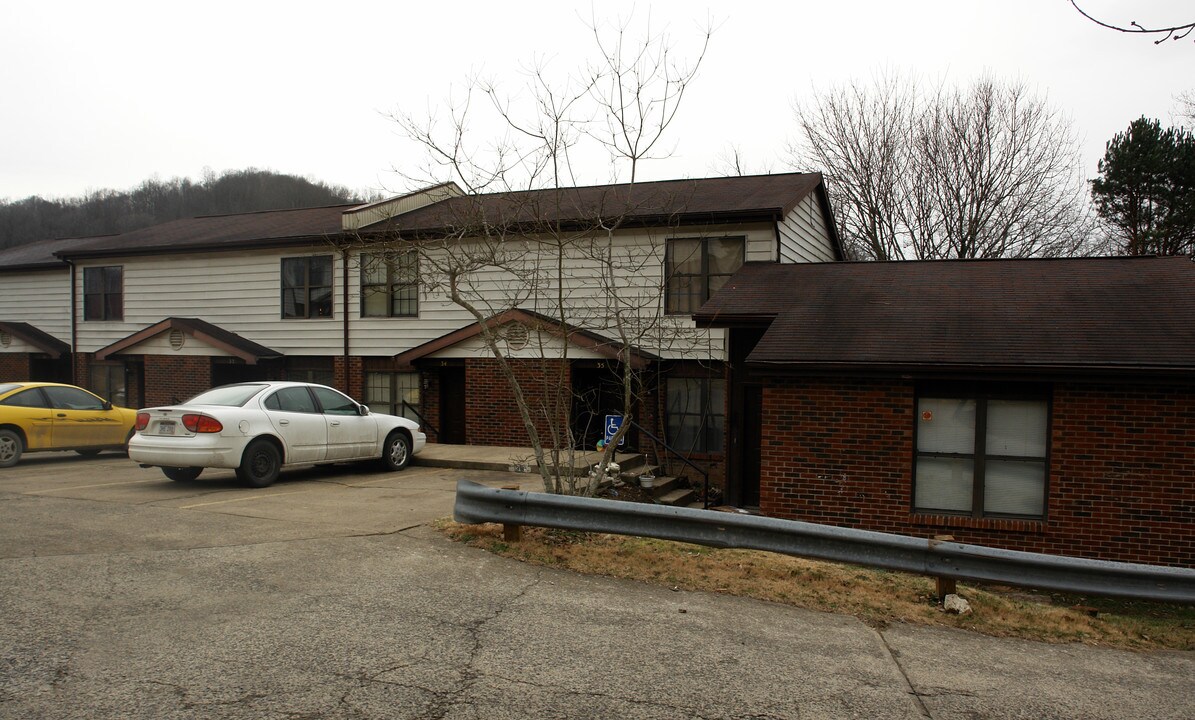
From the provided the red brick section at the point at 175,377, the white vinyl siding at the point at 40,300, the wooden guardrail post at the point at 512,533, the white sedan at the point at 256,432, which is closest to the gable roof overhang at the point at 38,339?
the white vinyl siding at the point at 40,300

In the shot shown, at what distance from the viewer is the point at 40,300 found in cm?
2492

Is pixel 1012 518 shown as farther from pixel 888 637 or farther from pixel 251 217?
pixel 251 217

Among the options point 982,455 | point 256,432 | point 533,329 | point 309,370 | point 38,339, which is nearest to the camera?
point 982,455

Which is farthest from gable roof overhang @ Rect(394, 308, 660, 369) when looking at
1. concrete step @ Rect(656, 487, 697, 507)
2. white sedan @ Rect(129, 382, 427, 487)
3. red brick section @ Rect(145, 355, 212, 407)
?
red brick section @ Rect(145, 355, 212, 407)

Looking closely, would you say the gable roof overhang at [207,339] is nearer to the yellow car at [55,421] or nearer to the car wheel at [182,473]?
the yellow car at [55,421]

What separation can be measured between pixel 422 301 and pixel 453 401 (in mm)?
2304

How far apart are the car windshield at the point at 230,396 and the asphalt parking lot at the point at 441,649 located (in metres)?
3.99

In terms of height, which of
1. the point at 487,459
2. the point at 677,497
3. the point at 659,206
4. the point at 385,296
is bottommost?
the point at 677,497

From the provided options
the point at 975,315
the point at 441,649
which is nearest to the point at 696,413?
the point at 975,315

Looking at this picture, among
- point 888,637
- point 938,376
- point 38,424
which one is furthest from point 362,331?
point 888,637

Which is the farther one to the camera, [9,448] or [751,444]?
[751,444]

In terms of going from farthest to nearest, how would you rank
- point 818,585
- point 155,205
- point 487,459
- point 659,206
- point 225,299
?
point 155,205, point 225,299, point 659,206, point 487,459, point 818,585

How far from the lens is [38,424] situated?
47.0 ft

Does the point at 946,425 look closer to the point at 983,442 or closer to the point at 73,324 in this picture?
the point at 983,442
